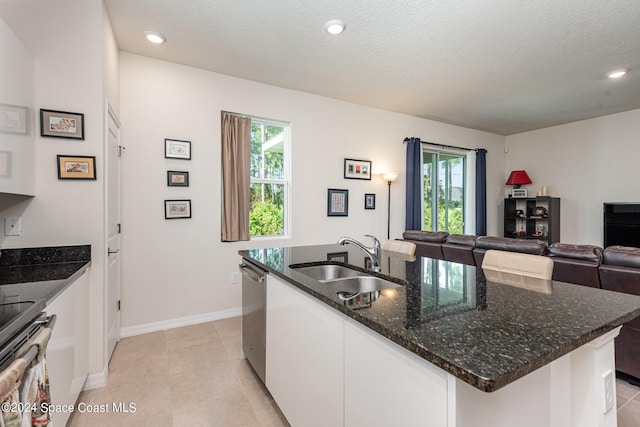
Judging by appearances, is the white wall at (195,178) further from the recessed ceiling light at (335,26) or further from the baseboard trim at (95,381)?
the recessed ceiling light at (335,26)

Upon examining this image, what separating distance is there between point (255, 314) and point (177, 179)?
1.89 m

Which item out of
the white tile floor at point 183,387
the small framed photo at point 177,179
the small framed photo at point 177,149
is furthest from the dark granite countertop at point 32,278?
the small framed photo at point 177,149

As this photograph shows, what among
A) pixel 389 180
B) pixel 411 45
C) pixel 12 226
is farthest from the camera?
pixel 389 180

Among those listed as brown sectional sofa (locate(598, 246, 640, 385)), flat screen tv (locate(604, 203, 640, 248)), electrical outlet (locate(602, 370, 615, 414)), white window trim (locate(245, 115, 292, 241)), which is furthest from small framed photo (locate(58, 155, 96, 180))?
flat screen tv (locate(604, 203, 640, 248))

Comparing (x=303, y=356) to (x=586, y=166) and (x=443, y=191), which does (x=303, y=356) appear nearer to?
(x=443, y=191)

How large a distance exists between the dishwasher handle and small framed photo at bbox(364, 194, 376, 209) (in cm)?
269

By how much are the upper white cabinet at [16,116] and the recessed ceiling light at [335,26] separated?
2074mm

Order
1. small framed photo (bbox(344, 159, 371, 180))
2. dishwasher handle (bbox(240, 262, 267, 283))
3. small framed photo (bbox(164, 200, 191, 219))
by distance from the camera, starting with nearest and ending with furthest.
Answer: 1. dishwasher handle (bbox(240, 262, 267, 283))
2. small framed photo (bbox(164, 200, 191, 219))
3. small framed photo (bbox(344, 159, 371, 180))

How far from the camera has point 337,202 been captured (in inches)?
169

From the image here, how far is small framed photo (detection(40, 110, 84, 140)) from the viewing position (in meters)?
1.97

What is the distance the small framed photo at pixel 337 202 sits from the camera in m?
4.23

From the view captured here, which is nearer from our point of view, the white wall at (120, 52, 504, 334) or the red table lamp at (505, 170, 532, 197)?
the white wall at (120, 52, 504, 334)

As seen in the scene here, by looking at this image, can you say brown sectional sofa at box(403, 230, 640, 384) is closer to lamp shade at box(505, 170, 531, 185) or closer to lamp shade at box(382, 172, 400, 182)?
lamp shade at box(382, 172, 400, 182)

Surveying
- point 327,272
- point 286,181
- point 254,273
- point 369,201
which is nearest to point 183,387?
point 254,273
